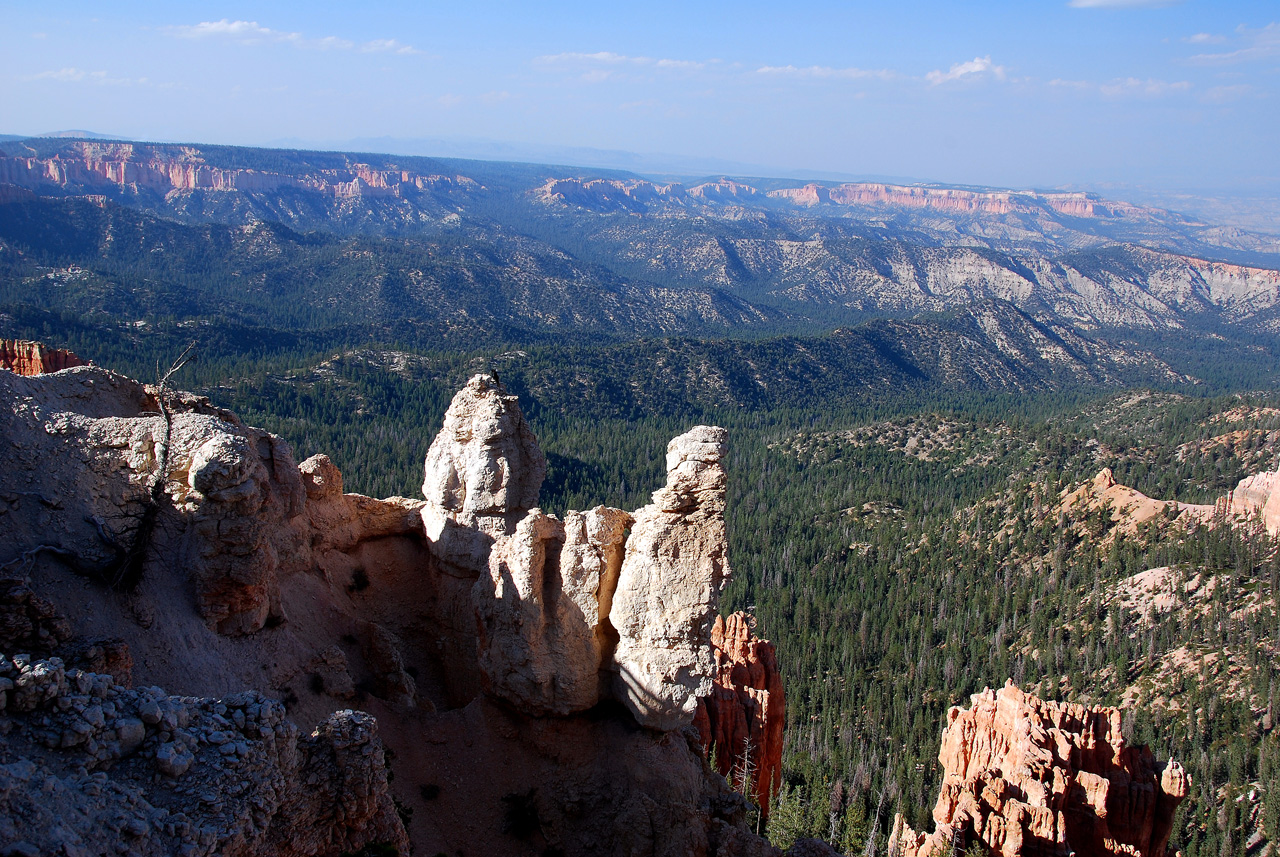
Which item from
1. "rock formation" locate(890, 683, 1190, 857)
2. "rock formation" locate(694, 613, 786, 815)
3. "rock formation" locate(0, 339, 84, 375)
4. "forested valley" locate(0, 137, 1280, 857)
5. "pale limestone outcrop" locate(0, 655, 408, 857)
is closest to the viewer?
"pale limestone outcrop" locate(0, 655, 408, 857)

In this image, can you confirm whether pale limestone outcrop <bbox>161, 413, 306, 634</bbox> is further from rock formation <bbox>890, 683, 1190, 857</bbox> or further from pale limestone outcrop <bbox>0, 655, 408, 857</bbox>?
rock formation <bbox>890, 683, 1190, 857</bbox>

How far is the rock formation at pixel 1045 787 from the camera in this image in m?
23.0

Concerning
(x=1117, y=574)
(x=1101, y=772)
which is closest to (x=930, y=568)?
(x=1117, y=574)

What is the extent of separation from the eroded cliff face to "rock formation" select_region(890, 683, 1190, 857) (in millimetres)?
11252

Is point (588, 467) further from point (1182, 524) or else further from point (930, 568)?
point (1182, 524)

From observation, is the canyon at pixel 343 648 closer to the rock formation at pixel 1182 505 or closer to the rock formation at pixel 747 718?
the rock formation at pixel 747 718

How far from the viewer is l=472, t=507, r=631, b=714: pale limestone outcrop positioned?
1592cm

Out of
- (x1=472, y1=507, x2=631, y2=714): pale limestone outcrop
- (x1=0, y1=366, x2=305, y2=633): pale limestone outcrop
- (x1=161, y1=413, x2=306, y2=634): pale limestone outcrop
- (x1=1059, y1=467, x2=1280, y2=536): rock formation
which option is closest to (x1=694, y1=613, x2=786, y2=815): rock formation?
(x1=472, y1=507, x2=631, y2=714): pale limestone outcrop

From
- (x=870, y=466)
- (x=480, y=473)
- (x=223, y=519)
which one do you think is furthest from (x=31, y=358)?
(x=870, y=466)

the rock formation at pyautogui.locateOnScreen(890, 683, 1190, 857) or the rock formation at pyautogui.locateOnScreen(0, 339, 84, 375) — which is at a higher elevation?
the rock formation at pyautogui.locateOnScreen(0, 339, 84, 375)

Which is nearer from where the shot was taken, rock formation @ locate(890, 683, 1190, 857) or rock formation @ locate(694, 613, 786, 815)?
rock formation @ locate(890, 683, 1190, 857)

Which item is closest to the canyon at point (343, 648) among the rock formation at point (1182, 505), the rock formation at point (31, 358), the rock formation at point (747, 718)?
the rock formation at point (747, 718)

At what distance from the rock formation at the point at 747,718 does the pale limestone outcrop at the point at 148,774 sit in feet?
48.7

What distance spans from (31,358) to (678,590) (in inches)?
1237
